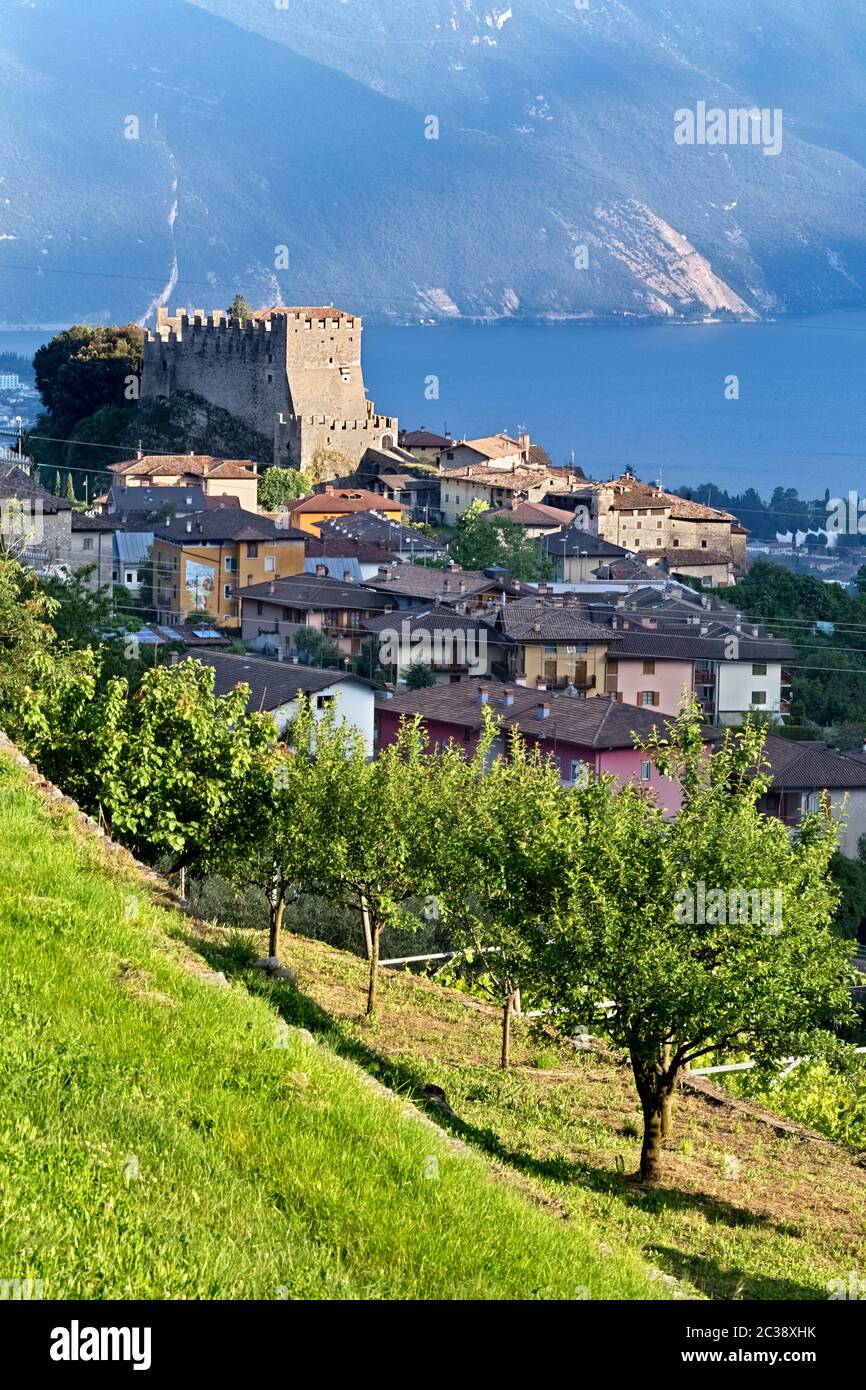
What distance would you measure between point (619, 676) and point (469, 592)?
8.15m

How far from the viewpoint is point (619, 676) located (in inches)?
1780

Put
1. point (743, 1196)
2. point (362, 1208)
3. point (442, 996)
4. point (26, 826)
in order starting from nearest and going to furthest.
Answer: point (362, 1208) < point (26, 826) < point (743, 1196) < point (442, 996)

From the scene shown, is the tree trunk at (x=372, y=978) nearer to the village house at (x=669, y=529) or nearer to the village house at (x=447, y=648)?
the village house at (x=447, y=648)

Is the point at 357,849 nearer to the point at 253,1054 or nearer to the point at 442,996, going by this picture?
the point at 442,996

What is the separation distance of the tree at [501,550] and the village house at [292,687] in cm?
2514

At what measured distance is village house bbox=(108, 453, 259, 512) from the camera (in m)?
66.7

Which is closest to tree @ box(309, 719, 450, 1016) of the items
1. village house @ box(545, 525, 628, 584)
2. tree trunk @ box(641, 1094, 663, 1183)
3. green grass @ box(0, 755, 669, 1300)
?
tree trunk @ box(641, 1094, 663, 1183)

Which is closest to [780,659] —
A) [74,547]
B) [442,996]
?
[74,547]

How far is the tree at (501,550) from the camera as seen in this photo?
61.5 m

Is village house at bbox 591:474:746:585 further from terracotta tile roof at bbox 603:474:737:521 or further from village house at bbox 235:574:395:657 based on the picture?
village house at bbox 235:574:395:657

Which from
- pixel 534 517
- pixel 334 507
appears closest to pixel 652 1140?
pixel 334 507

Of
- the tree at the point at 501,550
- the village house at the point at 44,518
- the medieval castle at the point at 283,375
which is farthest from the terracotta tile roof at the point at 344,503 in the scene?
the village house at the point at 44,518

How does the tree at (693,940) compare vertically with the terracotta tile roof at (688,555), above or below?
below
